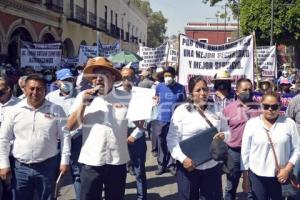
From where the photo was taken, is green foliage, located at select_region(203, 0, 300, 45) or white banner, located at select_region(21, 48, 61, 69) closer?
white banner, located at select_region(21, 48, 61, 69)

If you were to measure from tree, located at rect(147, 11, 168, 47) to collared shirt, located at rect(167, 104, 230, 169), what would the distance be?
78.5m

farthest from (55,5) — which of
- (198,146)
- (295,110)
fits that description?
(198,146)

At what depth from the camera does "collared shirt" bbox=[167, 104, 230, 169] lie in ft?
15.3

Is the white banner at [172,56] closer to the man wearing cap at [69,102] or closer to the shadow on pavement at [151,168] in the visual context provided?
the shadow on pavement at [151,168]

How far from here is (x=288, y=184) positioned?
15.6 feet

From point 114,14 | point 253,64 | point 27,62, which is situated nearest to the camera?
point 253,64

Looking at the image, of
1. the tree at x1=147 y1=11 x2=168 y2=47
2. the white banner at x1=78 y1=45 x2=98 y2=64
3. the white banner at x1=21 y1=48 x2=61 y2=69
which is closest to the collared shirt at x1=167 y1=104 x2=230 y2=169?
the white banner at x1=21 y1=48 x2=61 y2=69

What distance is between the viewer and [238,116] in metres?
5.96

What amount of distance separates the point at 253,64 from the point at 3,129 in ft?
16.3

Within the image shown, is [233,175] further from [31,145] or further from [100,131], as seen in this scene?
[31,145]

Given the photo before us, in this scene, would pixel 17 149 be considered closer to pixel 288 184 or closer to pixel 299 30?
pixel 288 184

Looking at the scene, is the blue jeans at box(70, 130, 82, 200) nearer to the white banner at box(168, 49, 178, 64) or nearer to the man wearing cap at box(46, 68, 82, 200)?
the man wearing cap at box(46, 68, 82, 200)

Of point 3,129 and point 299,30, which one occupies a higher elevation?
point 299,30

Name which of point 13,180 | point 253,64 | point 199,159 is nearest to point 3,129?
point 13,180
